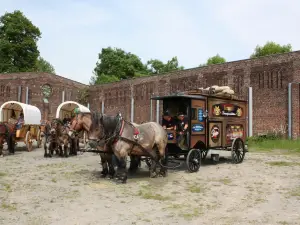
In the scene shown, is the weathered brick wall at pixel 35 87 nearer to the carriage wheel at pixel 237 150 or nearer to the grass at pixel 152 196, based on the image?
the carriage wheel at pixel 237 150

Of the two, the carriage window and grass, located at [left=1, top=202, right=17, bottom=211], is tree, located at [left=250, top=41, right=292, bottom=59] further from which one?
grass, located at [left=1, top=202, right=17, bottom=211]

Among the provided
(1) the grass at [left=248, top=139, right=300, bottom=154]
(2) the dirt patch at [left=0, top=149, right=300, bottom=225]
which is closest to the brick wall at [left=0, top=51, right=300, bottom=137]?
(1) the grass at [left=248, top=139, right=300, bottom=154]

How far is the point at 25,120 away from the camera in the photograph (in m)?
14.7

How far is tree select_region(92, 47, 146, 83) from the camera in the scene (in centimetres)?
4572

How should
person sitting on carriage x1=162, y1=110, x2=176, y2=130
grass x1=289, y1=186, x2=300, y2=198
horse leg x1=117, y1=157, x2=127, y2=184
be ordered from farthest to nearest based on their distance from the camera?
person sitting on carriage x1=162, y1=110, x2=176, y2=130 < horse leg x1=117, y1=157, x2=127, y2=184 < grass x1=289, y1=186, x2=300, y2=198

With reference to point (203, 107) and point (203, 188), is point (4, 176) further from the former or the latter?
point (203, 107)

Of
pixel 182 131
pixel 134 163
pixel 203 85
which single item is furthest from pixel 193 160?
pixel 203 85

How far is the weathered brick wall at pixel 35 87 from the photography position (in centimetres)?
2903

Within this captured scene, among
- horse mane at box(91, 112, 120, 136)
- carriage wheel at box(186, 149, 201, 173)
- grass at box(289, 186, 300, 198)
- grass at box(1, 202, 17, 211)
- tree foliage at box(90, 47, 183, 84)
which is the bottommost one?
grass at box(1, 202, 17, 211)

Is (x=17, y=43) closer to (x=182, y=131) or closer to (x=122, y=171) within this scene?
(x=182, y=131)

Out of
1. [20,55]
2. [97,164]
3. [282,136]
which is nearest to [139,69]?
[20,55]

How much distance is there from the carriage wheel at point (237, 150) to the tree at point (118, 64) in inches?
1359

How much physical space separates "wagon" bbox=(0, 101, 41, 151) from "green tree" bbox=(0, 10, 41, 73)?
78.1 ft

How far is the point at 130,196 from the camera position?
6.23m
